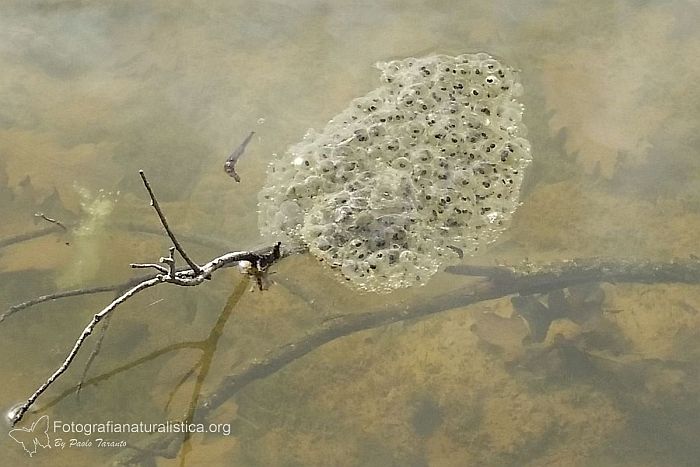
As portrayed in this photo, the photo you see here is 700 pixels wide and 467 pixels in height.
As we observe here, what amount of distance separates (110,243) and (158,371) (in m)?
0.31

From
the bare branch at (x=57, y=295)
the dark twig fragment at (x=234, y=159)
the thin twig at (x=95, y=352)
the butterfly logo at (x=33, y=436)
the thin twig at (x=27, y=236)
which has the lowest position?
the butterfly logo at (x=33, y=436)

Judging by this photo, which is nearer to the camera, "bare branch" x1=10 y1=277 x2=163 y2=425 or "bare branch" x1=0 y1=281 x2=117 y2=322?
"bare branch" x1=10 y1=277 x2=163 y2=425

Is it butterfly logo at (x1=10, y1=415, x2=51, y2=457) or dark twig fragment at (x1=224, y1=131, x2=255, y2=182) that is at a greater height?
dark twig fragment at (x1=224, y1=131, x2=255, y2=182)

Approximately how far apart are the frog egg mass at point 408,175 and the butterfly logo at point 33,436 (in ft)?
1.81

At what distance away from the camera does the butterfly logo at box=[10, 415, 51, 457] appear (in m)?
1.36

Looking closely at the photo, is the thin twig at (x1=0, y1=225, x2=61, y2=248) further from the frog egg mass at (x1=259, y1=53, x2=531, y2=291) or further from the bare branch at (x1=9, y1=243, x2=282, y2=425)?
the frog egg mass at (x1=259, y1=53, x2=531, y2=291)

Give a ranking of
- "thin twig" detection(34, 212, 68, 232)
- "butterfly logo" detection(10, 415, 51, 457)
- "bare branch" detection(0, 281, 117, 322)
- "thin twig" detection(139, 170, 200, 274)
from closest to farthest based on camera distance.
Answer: "thin twig" detection(139, 170, 200, 274) < "butterfly logo" detection(10, 415, 51, 457) < "bare branch" detection(0, 281, 117, 322) < "thin twig" detection(34, 212, 68, 232)

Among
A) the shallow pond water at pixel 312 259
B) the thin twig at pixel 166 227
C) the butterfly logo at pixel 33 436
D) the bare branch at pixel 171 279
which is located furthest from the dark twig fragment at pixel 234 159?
the butterfly logo at pixel 33 436

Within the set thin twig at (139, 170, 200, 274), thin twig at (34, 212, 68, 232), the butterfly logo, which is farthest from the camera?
thin twig at (34, 212, 68, 232)

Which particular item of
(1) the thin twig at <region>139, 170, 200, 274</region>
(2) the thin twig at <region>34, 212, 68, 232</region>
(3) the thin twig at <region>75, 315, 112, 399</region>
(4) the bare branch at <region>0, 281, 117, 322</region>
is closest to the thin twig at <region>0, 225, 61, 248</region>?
(2) the thin twig at <region>34, 212, 68, 232</region>

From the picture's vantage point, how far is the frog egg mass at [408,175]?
5.14 ft

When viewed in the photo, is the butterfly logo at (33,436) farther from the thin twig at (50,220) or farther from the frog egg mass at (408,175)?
the frog egg mass at (408,175)

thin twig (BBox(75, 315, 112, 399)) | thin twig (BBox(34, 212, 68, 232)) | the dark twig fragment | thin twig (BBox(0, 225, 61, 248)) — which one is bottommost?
thin twig (BBox(75, 315, 112, 399))

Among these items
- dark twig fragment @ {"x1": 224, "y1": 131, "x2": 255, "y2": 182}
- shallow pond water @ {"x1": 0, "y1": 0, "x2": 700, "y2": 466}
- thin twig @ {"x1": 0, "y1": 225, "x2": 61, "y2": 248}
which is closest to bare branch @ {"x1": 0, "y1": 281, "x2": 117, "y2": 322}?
shallow pond water @ {"x1": 0, "y1": 0, "x2": 700, "y2": 466}
